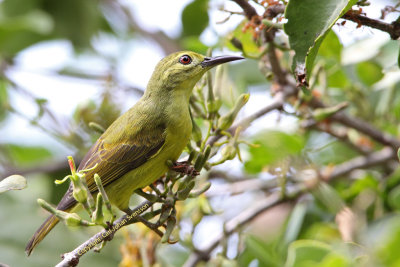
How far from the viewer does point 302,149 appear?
11.6 feet

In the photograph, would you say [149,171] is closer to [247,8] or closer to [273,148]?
[273,148]

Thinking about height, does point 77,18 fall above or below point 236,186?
above

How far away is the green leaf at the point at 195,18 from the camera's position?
477 cm

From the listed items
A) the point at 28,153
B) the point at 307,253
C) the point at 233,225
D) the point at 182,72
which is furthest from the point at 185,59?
the point at 28,153

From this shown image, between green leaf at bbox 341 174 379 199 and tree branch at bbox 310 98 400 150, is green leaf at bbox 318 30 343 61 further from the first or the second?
green leaf at bbox 341 174 379 199

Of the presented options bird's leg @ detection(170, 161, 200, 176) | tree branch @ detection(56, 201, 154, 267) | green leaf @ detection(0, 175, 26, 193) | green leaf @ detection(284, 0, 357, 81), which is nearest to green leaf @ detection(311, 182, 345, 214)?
bird's leg @ detection(170, 161, 200, 176)

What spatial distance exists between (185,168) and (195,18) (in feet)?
8.43

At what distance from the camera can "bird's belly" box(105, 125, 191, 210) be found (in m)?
3.12

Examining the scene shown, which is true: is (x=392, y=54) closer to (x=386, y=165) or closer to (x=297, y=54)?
(x=386, y=165)

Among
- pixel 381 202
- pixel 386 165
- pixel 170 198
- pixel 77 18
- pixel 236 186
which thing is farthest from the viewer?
pixel 77 18

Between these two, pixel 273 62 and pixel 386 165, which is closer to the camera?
pixel 273 62

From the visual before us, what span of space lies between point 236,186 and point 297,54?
6.66 feet

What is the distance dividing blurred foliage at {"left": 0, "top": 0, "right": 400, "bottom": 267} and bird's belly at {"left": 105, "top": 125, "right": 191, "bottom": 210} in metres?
0.13

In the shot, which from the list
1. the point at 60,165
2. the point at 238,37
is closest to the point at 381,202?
the point at 238,37
